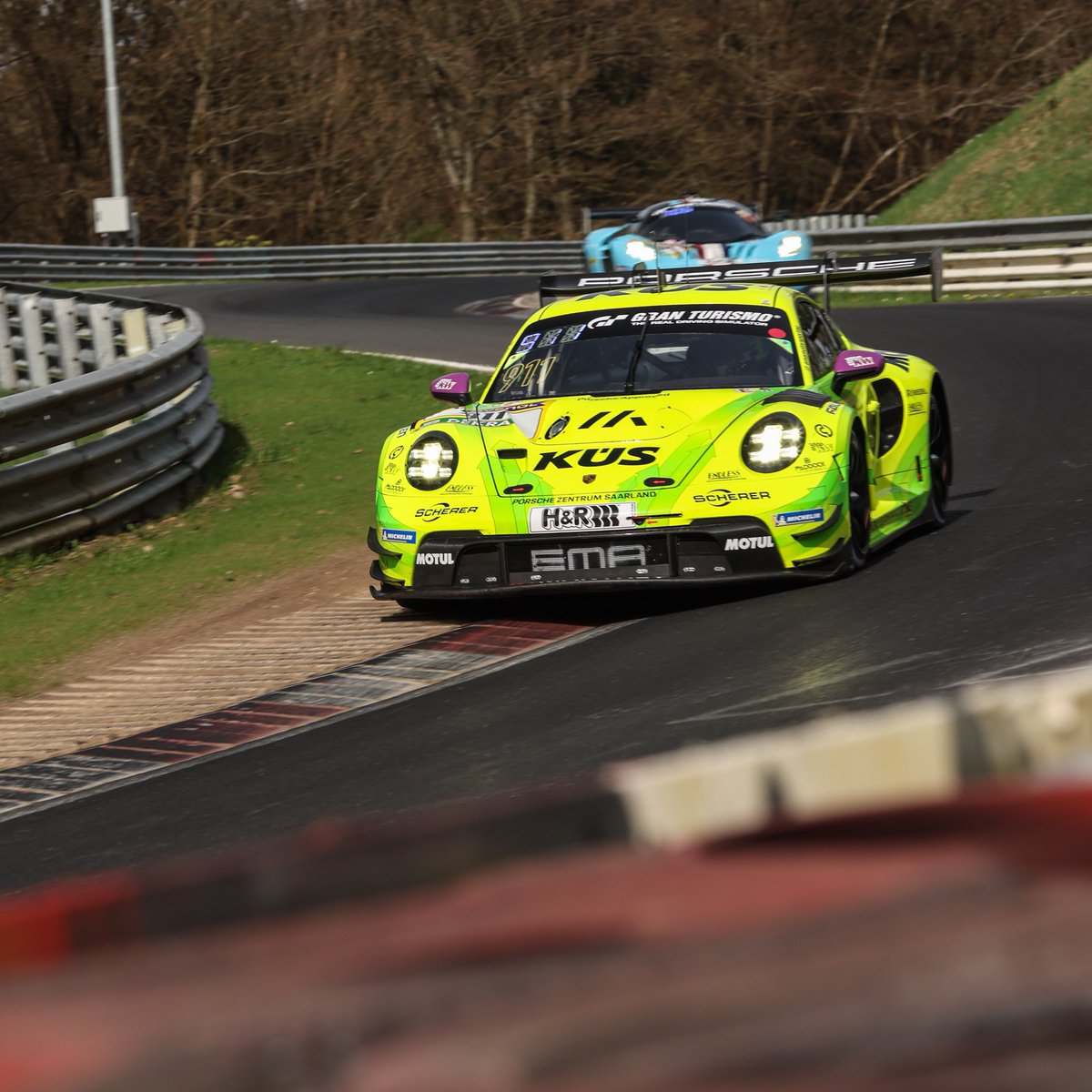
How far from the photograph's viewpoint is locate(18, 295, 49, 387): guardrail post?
1597 centimetres

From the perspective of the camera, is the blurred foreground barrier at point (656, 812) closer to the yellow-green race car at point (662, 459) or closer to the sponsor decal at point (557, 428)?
the yellow-green race car at point (662, 459)

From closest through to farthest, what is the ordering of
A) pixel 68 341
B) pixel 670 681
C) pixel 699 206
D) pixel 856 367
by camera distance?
pixel 670 681 < pixel 856 367 < pixel 68 341 < pixel 699 206

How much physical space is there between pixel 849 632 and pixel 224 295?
69.2 ft

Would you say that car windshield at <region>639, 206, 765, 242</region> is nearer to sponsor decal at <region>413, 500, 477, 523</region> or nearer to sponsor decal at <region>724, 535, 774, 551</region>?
sponsor decal at <region>413, 500, 477, 523</region>

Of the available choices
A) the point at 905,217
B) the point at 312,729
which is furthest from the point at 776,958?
the point at 905,217

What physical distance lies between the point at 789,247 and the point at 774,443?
503 inches

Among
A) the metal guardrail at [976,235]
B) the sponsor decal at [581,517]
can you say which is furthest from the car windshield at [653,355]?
the metal guardrail at [976,235]

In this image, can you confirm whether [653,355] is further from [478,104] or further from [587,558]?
[478,104]

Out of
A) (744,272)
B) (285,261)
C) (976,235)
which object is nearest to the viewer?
(744,272)

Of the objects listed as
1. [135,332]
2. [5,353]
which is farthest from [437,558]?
[5,353]

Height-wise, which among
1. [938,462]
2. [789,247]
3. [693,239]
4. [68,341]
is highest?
[693,239]

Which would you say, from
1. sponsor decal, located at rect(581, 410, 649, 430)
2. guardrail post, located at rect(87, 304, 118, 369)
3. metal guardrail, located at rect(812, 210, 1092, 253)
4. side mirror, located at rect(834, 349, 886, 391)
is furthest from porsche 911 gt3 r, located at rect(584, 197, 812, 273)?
sponsor decal, located at rect(581, 410, 649, 430)

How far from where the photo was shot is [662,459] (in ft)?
25.9

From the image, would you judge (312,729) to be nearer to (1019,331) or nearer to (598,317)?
(598,317)
